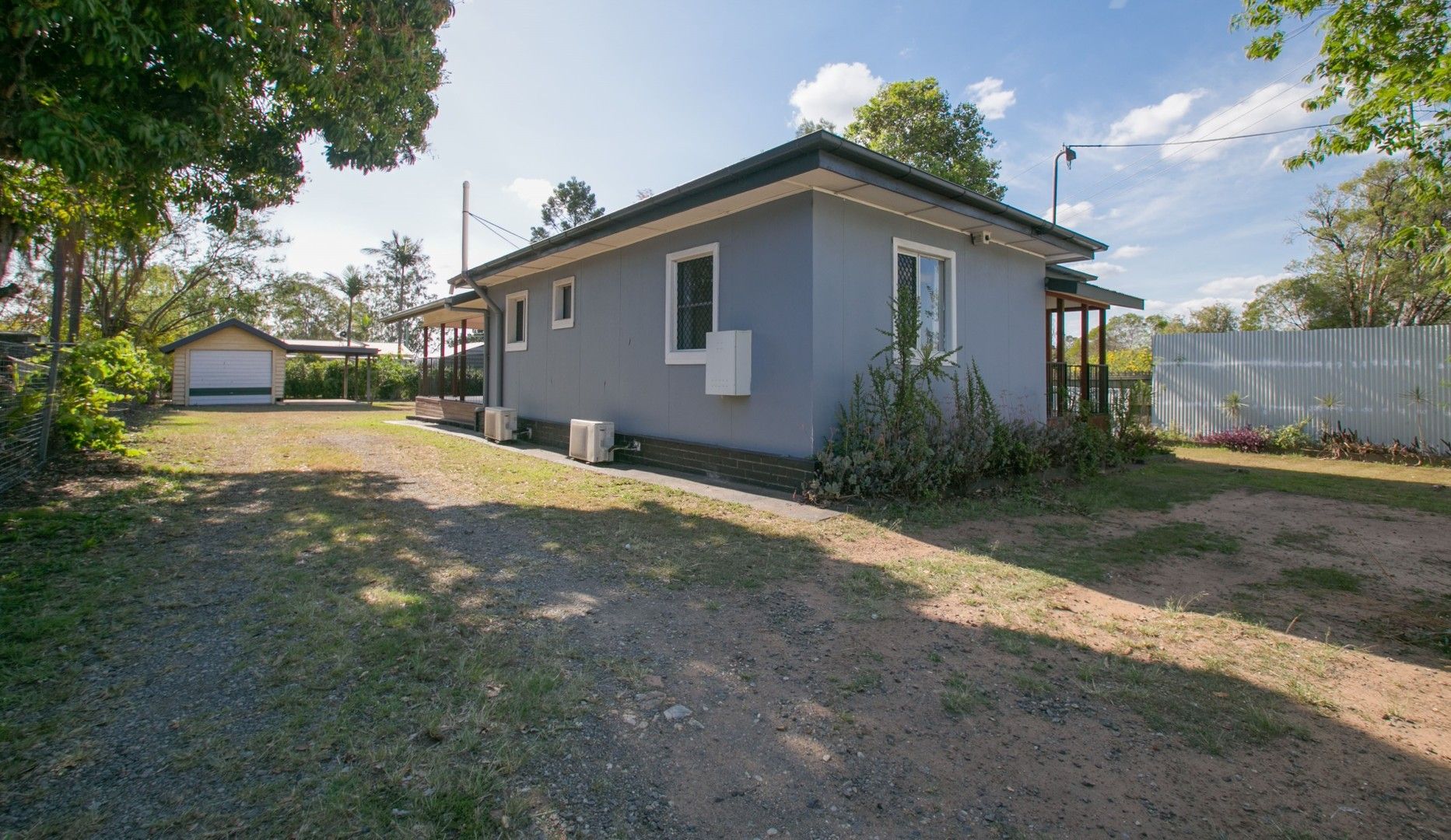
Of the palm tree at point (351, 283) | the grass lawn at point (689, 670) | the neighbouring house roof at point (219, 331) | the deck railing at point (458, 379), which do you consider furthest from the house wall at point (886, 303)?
the palm tree at point (351, 283)

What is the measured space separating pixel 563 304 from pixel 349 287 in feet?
123

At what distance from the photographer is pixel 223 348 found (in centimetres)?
2342

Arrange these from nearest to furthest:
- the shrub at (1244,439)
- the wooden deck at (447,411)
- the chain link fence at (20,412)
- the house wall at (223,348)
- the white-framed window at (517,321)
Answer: the chain link fence at (20,412) < the white-framed window at (517,321) < the shrub at (1244,439) < the wooden deck at (447,411) < the house wall at (223,348)

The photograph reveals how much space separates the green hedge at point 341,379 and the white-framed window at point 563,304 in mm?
21355

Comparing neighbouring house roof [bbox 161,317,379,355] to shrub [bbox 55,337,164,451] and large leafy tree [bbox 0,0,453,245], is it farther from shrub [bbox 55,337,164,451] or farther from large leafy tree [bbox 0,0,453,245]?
Result: large leafy tree [bbox 0,0,453,245]

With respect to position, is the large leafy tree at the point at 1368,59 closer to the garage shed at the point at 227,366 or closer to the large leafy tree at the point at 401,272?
the garage shed at the point at 227,366

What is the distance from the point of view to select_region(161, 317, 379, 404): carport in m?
22.7

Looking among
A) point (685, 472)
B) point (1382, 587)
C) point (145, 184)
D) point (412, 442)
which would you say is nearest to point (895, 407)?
point (685, 472)

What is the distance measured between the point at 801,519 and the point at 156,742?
4.23m

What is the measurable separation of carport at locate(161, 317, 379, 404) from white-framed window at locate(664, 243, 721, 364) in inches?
904

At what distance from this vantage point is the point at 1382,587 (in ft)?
13.1

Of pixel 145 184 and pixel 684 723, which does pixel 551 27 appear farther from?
pixel 684 723

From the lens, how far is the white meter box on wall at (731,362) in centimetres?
672

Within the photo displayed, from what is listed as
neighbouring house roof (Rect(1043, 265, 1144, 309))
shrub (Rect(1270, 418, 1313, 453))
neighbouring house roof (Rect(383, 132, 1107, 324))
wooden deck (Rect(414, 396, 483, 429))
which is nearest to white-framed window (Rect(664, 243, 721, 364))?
neighbouring house roof (Rect(383, 132, 1107, 324))
